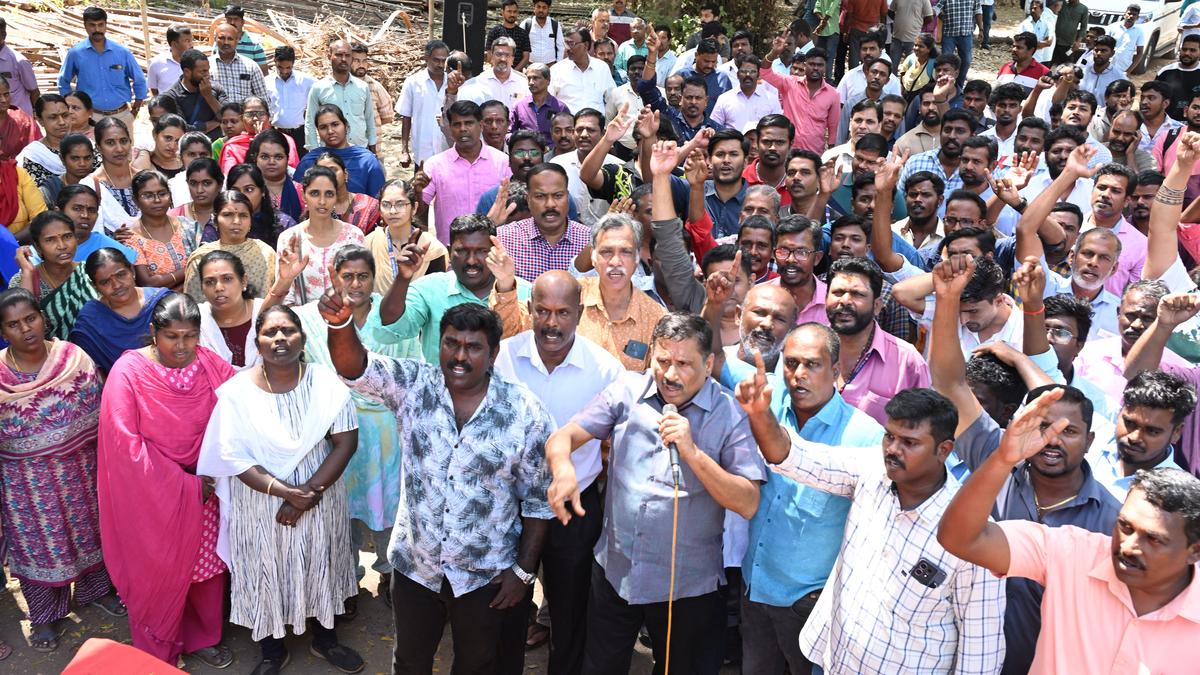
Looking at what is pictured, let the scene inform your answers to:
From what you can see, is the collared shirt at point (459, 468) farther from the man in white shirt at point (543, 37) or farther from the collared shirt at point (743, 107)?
the man in white shirt at point (543, 37)

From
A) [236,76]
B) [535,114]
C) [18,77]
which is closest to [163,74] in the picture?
[236,76]

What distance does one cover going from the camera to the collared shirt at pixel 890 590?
3070 mm

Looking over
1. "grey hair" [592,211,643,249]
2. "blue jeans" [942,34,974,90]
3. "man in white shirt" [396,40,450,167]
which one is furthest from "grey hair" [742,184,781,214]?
"blue jeans" [942,34,974,90]

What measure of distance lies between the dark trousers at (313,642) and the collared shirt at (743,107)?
601cm

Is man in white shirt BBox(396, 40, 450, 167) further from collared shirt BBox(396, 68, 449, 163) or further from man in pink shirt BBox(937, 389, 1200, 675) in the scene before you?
man in pink shirt BBox(937, 389, 1200, 675)

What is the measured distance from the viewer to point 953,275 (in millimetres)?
3641

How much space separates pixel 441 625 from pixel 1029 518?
2.20 m

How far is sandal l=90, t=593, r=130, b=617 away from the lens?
501 centimetres

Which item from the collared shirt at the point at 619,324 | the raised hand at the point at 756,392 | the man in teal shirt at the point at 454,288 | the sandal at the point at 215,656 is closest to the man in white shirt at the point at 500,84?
the man in teal shirt at the point at 454,288

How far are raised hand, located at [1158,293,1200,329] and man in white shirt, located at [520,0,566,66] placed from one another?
870cm

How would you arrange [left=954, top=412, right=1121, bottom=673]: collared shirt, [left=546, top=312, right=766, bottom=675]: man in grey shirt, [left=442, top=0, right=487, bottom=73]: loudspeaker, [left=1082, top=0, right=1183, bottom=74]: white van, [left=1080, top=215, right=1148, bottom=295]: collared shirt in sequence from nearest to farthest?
[left=954, top=412, right=1121, bottom=673]: collared shirt, [left=546, top=312, right=766, bottom=675]: man in grey shirt, [left=1080, top=215, right=1148, bottom=295]: collared shirt, [left=442, top=0, right=487, bottom=73]: loudspeaker, [left=1082, top=0, right=1183, bottom=74]: white van

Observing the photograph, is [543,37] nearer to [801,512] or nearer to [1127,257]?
[1127,257]

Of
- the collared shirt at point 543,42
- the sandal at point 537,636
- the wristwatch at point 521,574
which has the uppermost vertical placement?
the collared shirt at point 543,42

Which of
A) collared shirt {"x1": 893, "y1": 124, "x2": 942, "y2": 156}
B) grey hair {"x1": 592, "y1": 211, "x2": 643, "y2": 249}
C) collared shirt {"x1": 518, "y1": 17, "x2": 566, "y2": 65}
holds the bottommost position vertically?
grey hair {"x1": 592, "y1": 211, "x2": 643, "y2": 249}
